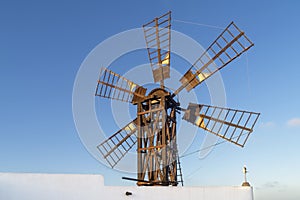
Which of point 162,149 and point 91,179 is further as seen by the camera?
point 162,149

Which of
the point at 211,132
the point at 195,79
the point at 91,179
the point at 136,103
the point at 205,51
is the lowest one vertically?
the point at 91,179

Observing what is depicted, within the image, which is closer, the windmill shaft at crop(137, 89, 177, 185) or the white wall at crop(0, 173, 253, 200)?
the white wall at crop(0, 173, 253, 200)

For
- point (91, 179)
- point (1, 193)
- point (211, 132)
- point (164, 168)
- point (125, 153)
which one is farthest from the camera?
point (125, 153)

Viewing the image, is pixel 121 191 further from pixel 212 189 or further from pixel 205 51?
pixel 205 51

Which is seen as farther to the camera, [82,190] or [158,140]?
[158,140]

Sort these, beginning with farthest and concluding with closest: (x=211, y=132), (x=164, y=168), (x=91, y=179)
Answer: (x=211, y=132)
(x=164, y=168)
(x=91, y=179)

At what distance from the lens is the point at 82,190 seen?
7031 millimetres

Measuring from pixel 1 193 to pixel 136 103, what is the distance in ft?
18.1

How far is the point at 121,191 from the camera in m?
7.27

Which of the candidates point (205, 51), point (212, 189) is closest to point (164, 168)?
point (212, 189)

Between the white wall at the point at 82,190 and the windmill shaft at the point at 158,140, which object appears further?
the windmill shaft at the point at 158,140

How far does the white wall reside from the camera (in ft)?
21.9

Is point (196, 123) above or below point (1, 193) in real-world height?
above

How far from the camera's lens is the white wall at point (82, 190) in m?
6.67
